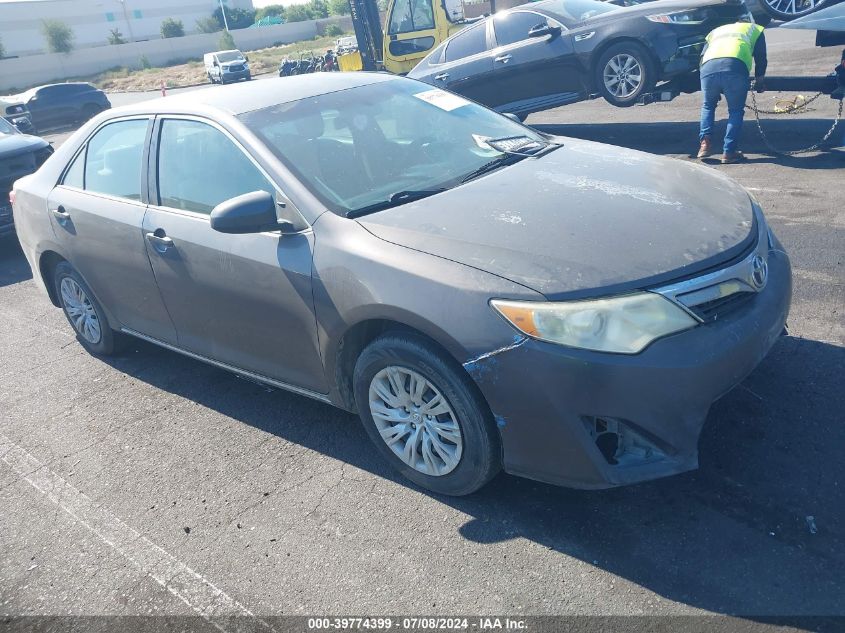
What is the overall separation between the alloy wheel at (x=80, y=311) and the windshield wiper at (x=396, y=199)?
2.49 meters

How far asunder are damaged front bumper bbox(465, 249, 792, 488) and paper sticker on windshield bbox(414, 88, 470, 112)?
7.06 feet

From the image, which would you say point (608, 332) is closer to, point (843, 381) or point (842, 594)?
point (842, 594)

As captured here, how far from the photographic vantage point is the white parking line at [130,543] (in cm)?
294

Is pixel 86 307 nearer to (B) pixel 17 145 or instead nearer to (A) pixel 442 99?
(A) pixel 442 99

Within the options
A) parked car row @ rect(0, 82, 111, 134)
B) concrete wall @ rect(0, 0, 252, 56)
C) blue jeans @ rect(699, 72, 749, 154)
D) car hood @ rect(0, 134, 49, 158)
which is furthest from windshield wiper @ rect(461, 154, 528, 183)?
concrete wall @ rect(0, 0, 252, 56)

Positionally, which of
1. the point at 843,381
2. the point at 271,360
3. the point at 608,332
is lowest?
the point at 843,381

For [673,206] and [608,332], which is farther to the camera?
[673,206]

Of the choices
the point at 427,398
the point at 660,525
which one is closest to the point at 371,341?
the point at 427,398

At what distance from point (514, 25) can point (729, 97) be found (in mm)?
3715

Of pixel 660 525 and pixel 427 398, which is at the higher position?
pixel 427 398

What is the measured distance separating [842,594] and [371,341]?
198cm

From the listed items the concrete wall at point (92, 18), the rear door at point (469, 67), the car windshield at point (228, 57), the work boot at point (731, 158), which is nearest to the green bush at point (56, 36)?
the concrete wall at point (92, 18)

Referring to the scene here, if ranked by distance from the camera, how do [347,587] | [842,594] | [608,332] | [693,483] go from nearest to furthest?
1. [842,594]
2. [608,332]
3. [347,587]
4. [693,483]

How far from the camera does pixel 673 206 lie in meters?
3.34
